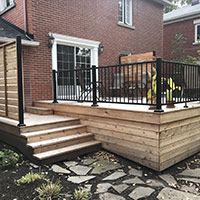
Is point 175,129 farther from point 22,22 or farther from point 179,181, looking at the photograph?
point 22,22

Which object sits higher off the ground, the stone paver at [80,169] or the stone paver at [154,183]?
the stone paver at [80,169]

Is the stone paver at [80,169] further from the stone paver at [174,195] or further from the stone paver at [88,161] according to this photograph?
the stone paver at [174,195]

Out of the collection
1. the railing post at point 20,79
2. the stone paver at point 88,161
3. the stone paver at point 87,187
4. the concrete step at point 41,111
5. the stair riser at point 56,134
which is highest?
the railing post at point 20,79

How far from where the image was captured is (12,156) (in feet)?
11.6

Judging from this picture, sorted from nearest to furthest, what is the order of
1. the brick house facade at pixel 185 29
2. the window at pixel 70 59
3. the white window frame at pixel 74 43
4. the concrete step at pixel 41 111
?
the concrete step at pixel 41 111, the white window frame at pixel 74 43, the window at pixel 70 59, the brick house facade at pixel 185 29

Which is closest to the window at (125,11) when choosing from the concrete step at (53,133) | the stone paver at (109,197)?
the concrete step at (53,133)

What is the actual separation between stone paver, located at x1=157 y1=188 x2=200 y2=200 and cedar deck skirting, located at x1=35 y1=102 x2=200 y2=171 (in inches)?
24.0

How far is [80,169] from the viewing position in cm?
351

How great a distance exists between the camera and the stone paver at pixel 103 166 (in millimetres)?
3487

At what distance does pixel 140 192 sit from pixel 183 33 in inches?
541

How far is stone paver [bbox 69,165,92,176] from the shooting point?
3.36 meters

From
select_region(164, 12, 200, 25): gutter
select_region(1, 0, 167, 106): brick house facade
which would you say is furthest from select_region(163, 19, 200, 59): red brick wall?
select_region(1, 0, 167, 106): brick house facade

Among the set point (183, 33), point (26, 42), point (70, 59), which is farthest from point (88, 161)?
point (183, 33)

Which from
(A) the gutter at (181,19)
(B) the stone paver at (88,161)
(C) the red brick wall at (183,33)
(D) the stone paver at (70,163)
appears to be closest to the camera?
(D) the stone paver at (70,163)
